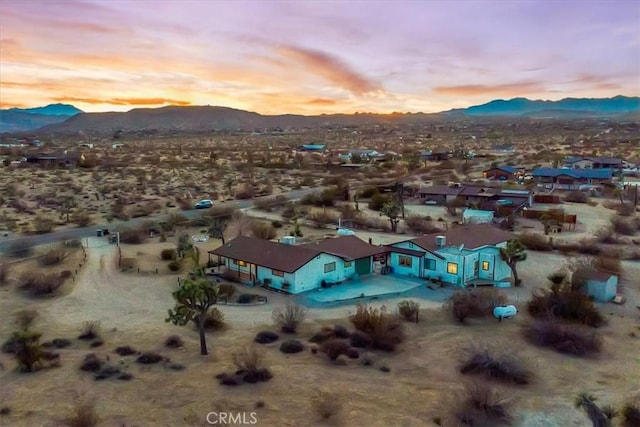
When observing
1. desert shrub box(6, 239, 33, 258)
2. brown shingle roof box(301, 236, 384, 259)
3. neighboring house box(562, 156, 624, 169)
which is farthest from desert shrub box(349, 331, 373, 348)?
neighboring house box(562, 156, 624, 169)

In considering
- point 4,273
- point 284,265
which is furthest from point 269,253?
point 4,273

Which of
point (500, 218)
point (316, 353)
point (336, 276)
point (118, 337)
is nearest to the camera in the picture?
point (316, 353)

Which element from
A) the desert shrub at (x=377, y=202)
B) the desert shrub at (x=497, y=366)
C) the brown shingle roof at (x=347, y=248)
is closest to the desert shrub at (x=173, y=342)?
the desert shrub at (x=497, y=366)

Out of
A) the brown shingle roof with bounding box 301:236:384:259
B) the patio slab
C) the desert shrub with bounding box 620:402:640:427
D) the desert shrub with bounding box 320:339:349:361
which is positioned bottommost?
the patio slab

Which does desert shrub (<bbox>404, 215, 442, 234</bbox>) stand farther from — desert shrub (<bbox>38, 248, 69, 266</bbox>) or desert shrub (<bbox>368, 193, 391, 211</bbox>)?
desert shrub (<bbox>38, 248, 69, 266</bbox>)

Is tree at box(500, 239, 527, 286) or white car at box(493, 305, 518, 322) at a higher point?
tree at box(500, 239, 527, 286)

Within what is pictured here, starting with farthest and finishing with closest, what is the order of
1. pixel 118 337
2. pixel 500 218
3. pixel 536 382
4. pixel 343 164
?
pixel 343 164, pixel 500 218, pixel 118 337, pixel 536 382

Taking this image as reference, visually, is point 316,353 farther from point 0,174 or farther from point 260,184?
point 0,174

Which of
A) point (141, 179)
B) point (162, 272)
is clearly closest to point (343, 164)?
point (141, 179)
